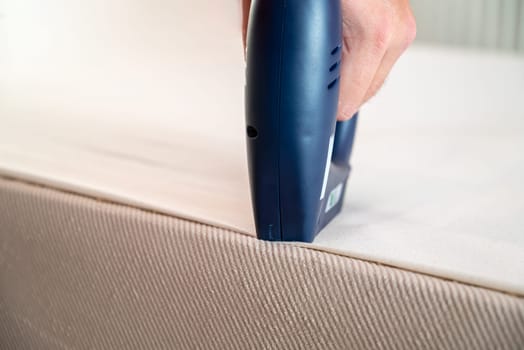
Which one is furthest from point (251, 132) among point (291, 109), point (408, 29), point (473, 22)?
point (473, 22)

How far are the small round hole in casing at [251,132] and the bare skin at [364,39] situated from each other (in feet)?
0.27

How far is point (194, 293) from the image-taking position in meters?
0.53

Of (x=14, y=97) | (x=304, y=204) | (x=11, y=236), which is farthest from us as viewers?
(x=14, y=97)

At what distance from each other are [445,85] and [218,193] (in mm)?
602

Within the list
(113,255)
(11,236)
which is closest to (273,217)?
(113,255)

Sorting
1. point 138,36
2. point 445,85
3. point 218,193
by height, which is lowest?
point 445,85

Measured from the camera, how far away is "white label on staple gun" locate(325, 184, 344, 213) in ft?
1.81

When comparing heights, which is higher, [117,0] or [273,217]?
[117,0]

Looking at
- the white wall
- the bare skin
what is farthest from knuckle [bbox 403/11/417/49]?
the white wall

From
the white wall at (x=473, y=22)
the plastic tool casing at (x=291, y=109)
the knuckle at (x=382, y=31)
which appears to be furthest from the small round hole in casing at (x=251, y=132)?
the white wall at (x=473, y=22)

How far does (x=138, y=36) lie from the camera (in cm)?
64

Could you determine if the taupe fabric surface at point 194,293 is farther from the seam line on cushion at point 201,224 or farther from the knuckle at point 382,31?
the knuckle at point 382,31

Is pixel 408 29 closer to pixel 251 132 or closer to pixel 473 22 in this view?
pixel 251 132

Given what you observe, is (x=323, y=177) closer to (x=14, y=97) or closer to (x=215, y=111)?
(x=215, y=111)
